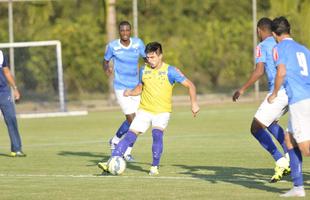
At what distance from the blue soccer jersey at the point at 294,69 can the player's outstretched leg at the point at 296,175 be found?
1.97 ft

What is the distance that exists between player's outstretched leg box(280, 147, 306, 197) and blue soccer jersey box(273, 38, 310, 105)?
1.97 feet

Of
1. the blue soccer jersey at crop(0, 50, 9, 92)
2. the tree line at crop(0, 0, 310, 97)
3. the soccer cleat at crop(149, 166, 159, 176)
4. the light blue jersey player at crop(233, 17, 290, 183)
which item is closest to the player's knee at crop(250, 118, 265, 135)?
the light blue jersey player at crop(233, 17, 290, 183)

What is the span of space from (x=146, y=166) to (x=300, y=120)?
514 cm

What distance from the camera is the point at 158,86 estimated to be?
1548cm

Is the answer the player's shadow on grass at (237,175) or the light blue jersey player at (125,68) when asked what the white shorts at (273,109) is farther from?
the light blue jersey player at (125,68)

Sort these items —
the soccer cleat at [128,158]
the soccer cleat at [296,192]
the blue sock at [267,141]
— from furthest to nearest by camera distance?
1. the soccer cleat at [128,158]
2. the blue sock at [267,141]
3. the soccer cleat at [296,192]

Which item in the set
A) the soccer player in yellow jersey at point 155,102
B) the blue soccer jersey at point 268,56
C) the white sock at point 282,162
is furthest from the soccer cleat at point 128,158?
the white sock at point 282,162

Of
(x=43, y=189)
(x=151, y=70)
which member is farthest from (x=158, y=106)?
(x=43, y=189)

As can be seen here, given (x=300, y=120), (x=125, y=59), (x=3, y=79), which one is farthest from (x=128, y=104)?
(x=300, y=120)

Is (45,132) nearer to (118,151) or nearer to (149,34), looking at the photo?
(118,151)

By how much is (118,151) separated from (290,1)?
90.5 ft

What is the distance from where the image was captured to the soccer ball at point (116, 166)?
15.0m

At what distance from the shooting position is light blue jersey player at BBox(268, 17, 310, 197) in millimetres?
12195

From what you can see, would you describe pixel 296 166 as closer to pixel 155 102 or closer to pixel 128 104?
pixel 155 102
